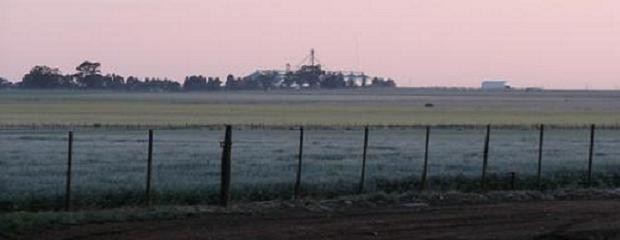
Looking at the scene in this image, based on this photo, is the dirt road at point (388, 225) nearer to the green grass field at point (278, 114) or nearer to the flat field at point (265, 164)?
the flat field at point (265, 164)

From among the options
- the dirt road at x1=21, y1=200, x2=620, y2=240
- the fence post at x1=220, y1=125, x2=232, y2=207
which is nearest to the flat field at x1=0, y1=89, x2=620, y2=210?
the fence post at x1=220, y1=125, x2=232, y2=207

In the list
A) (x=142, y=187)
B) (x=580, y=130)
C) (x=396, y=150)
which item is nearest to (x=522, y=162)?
(x=396, y=150)

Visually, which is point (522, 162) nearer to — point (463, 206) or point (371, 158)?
point (371, 158)

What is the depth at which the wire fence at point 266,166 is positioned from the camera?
23.7 m

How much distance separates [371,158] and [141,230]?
20654 millimetres

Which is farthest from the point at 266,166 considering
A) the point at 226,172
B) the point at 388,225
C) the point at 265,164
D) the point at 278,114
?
the point at 278,114

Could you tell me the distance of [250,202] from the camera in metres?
22.5

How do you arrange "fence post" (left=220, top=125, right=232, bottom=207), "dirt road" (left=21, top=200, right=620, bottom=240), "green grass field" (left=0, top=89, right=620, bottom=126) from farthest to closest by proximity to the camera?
"green grass field" (left=0, top=89, right=620, bottom=126) < "fence post" (left=220, top=125, right=232, bottom=207) < "dirt road" (left=21, top=200, right=620, bottom=240)

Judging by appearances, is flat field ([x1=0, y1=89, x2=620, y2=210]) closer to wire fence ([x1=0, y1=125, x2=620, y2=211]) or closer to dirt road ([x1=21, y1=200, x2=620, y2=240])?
wire fence ([x1=0, y1=125, x2=620, y2=211])

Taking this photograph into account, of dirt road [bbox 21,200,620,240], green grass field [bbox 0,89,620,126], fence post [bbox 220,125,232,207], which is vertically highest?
fence post [bbox 220,125,232,207]

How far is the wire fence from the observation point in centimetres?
2367

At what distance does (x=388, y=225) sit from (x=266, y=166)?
48.9 feet

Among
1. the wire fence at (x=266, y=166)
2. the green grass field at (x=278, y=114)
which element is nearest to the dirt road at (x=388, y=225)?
the wire fence at (x=266, y=166)

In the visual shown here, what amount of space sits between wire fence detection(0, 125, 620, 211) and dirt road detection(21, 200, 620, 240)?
248 cm
